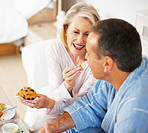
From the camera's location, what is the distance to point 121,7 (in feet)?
9.17

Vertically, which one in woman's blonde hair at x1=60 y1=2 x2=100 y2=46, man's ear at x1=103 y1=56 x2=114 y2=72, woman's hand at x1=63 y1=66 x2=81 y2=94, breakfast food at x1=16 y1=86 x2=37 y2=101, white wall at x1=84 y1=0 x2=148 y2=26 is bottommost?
breakfast food at x1=16 y1=86 x2=37 y2=101

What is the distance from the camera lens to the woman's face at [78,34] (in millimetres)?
1687

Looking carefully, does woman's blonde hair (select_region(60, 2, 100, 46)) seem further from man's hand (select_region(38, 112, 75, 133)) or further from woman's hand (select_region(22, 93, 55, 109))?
man's hand (select_region(38, 112, 75, 133))

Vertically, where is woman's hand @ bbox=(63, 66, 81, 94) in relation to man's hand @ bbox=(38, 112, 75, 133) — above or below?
above

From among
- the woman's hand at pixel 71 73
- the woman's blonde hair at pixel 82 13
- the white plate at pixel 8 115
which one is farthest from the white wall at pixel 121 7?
the white plate at pixel 8 115

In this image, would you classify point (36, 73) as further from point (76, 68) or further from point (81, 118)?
point (81, 118)

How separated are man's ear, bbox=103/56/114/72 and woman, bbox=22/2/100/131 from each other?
0.39 metres

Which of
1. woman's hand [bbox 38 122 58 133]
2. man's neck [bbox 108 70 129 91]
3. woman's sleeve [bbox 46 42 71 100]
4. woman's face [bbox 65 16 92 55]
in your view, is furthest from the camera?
woman's sleeve [bbox 46 42 71 100]

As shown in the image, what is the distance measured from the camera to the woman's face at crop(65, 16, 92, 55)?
1.69 meters

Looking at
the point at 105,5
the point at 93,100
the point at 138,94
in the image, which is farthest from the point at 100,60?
the point at 105,5

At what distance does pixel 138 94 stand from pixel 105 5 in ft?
6.90

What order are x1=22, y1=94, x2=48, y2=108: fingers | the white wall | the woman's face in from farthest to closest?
the white wall
the woman's face
x1=22, y1=94, x2=48, y2=108: fingers

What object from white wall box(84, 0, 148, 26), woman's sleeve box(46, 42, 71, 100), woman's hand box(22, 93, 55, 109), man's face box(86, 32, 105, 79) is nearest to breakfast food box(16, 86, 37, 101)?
woman's hand box(22, 93, 55, 109)

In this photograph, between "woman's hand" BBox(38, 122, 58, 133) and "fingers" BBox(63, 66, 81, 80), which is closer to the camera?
"woman's hand" BBox(38, 122, 58, 133)
